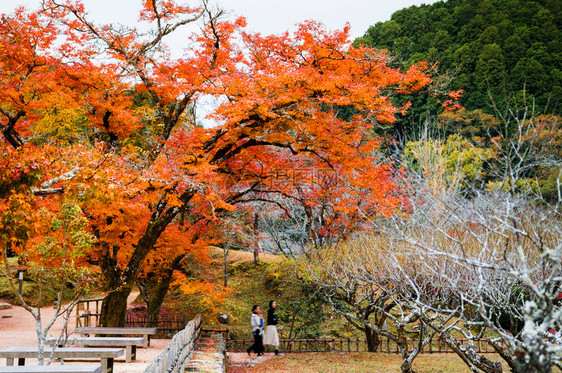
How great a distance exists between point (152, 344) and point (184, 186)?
6108 mm

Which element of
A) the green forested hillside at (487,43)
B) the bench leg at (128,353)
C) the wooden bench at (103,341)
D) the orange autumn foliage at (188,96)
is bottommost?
the bench leg at (128,353)

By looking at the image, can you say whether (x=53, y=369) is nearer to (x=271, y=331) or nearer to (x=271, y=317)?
(x=271, y=317)

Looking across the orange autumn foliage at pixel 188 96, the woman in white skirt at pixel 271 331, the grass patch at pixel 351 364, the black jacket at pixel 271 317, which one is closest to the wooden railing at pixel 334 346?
the grass patch at pixel 351 364

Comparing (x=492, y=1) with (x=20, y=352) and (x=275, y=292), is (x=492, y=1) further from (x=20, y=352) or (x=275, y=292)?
(x=20, y=352)

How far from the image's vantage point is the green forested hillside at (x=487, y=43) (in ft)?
92.8

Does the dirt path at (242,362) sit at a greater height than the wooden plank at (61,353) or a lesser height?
lesser

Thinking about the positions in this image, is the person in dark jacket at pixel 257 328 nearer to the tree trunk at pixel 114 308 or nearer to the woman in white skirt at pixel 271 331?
the woman in white skirt at pixel 271 331

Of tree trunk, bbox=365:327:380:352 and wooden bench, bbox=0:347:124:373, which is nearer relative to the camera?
wooden bench, bbox=0:347:124:373

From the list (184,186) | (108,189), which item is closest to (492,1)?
(184,186)

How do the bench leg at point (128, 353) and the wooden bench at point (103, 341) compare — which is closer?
the wooden bench at point (103, 341)

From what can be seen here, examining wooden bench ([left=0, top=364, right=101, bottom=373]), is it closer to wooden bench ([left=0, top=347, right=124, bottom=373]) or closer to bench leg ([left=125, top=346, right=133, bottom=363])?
wooden bench ([left=0, top=347, right=124, bottom=373])

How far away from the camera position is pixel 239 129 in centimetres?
1154

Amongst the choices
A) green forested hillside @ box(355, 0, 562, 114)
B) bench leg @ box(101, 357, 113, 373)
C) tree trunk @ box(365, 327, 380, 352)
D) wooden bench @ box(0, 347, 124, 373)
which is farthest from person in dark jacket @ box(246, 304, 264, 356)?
green forested hillside @ box(355, 0, 562, 114)

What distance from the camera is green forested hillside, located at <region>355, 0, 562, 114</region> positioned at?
28.3 meters
